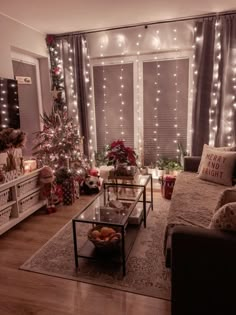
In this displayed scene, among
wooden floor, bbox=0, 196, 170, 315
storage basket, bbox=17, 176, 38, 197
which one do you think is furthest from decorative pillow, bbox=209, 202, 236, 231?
storage basket, bbox=17, 176, 38, 197

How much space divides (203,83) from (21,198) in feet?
9.95

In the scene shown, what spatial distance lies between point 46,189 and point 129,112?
201cm

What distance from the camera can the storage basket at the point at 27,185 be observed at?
121 inches

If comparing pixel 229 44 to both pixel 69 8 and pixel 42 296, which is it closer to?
pixel 69 8

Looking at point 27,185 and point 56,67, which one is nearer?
point 27,185

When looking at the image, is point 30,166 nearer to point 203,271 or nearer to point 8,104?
point 8,104

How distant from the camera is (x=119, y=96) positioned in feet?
14.6

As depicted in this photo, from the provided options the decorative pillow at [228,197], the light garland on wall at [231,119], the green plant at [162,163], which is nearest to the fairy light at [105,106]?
the green plant at [162,163]

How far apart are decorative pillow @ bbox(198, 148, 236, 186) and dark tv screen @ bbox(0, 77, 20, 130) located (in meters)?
2.60

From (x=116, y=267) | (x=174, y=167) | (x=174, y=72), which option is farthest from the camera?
(x=174, y=167)

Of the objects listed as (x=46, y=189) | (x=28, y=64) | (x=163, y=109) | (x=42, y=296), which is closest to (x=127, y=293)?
(x=42, y=296)

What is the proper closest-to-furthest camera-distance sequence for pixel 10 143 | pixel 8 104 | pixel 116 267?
pixel 116 267
pixel 10 143
pixel 8 104

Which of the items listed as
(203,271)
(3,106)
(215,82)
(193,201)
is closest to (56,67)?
(3,106)

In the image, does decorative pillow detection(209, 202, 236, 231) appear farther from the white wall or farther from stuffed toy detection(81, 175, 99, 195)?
the white wall
